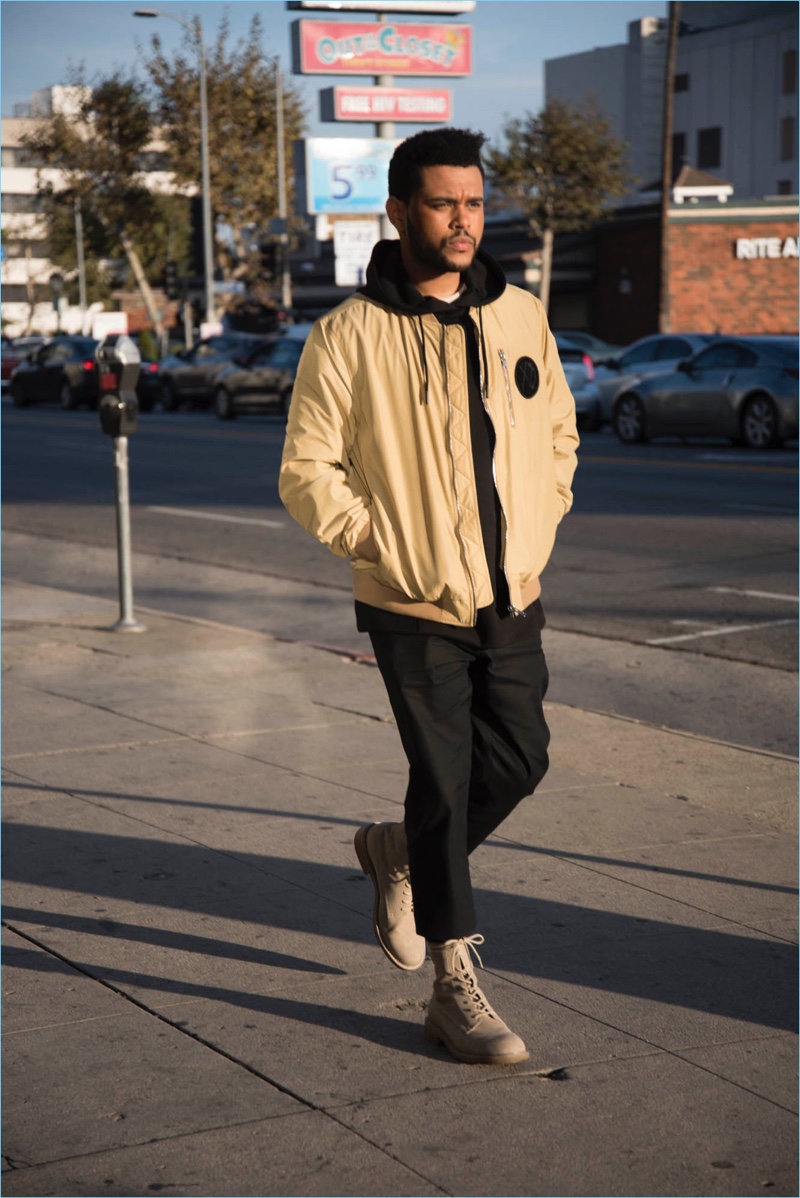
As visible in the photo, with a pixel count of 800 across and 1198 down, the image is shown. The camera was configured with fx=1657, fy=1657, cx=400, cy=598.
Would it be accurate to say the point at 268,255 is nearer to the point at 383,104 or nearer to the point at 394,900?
the point at 383,104

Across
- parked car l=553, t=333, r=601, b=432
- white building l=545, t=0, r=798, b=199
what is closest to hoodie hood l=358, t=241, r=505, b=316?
parked car l=553, t=333, r=601, b=432

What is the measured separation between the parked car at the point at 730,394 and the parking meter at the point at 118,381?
524 inches

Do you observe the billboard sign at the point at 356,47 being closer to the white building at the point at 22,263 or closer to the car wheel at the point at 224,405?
the car wheel at the point at 224,405

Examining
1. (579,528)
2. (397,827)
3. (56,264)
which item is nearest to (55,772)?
(397,827)

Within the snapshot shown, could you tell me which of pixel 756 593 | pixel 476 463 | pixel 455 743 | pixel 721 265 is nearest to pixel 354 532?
pixel 476 463

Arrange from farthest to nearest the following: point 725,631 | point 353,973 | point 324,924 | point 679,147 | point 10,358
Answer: point 679,147 < point 10,358 < point 725,631 < point 324,924 < point 353,973

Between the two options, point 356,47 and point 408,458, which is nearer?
point 408,458

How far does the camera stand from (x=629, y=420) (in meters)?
23.4

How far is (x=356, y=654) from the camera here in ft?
29.2

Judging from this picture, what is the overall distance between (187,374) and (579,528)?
73.3ft

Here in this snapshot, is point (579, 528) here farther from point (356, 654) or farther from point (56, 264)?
point (56, 264)

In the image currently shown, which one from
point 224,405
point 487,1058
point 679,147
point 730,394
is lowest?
point 224,405

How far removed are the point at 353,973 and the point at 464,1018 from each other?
0.63m

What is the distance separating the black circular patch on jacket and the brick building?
42.2m
